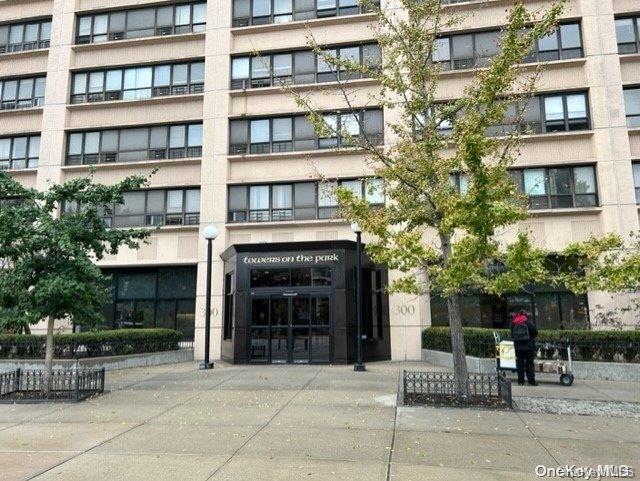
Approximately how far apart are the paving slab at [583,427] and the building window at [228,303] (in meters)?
12.2

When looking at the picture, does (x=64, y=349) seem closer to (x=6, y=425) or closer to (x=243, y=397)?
(x=6, y=425)

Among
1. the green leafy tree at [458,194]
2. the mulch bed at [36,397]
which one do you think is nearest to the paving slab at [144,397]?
the mulch bed at [36,397]

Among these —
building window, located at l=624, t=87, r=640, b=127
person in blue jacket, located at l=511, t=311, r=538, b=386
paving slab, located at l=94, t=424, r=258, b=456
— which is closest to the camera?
paving slab, located at l=94, t=424, r=258, b=456

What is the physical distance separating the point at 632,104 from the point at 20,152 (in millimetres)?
27141

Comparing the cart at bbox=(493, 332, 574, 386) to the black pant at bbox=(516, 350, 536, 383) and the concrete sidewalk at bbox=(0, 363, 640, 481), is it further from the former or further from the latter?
the concrete sidewalk at bbox=(0, 363, 640, 481)

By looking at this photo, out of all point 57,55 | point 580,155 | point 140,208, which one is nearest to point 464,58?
point 580,155

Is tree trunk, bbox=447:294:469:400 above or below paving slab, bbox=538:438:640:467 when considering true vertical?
above

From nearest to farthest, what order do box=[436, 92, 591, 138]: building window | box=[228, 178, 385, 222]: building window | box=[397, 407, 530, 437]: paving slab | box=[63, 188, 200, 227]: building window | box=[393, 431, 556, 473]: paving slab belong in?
box=[393, 431, 556, 473]: paving slab → box=[397, 407, 530, 437]: paving slab → box=[436, 92, 591, 138]: building window → box=[228, 178, 385, 222]: building window → box=[63, 188, 200, 227]: building window

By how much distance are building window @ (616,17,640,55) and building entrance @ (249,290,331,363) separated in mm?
15678

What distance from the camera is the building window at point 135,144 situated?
22766mm

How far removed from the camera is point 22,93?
24.8 meters

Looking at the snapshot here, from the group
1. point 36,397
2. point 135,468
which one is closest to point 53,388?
point 36,397

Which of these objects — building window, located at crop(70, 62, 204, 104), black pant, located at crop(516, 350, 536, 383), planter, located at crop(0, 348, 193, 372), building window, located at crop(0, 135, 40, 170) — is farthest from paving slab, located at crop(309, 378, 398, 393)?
building window, located at crop(0, 135, 40, 170)

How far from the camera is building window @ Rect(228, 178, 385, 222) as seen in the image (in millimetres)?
21062
